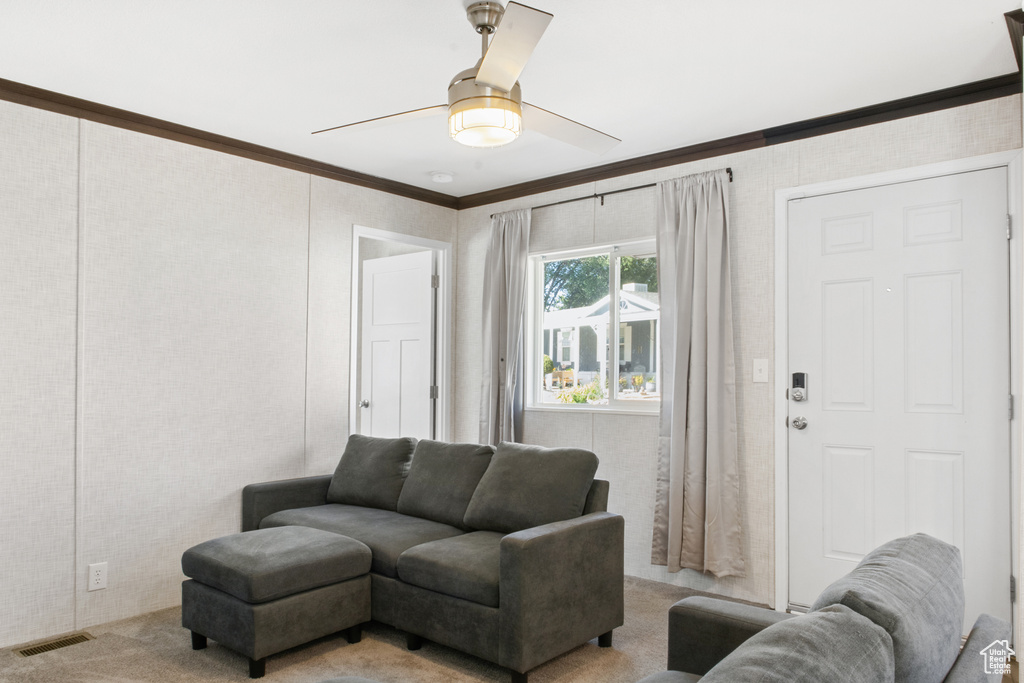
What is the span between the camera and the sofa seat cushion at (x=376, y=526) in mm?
3209

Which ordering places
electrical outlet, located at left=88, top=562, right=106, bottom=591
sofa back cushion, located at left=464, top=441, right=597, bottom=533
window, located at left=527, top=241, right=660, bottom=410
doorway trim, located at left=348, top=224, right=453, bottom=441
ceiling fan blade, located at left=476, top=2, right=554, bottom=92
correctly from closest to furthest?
ceiling fan blade, located at left=476, top=2, right=554, bottom=92
sofa back cushion, located at left=464, top=441, right=597, bottom=533
electrical outlet, located at left=88, top=562, right=106, bottom=591
window, located at left=527, top=241, right=660, bottom=410
doorway trim, located at left=348, top=224, right=453, bottom=441

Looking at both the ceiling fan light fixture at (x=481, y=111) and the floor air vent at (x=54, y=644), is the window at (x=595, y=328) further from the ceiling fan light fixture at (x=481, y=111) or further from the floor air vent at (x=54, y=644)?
the floor air vent at (x=54, y=644)

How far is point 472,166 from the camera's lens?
4469mm

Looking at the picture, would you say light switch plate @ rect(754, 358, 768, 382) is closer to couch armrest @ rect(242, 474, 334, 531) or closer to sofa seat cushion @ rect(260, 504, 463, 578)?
sofa seat cushion @ rect(260, 504, 463, 578)

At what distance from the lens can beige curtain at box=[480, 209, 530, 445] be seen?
4.75 metres

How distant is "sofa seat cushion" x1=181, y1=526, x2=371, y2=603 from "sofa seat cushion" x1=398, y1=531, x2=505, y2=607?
26 centimetres

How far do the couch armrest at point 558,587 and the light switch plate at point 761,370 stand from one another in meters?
1.15

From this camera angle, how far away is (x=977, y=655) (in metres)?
A: 1.33

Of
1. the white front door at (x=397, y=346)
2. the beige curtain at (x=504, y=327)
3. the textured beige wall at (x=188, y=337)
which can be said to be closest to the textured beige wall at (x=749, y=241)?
the textured beige wall at (x=188, y=337)

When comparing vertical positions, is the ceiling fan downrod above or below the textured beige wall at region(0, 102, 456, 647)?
above

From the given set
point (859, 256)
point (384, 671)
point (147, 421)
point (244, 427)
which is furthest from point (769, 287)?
point (147, 421)

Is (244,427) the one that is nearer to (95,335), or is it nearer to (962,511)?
(95,335)

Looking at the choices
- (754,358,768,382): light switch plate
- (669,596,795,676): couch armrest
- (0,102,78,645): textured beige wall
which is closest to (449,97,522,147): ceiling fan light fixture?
(669,596,795,676): couch armrest

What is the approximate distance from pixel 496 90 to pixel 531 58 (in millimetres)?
666
